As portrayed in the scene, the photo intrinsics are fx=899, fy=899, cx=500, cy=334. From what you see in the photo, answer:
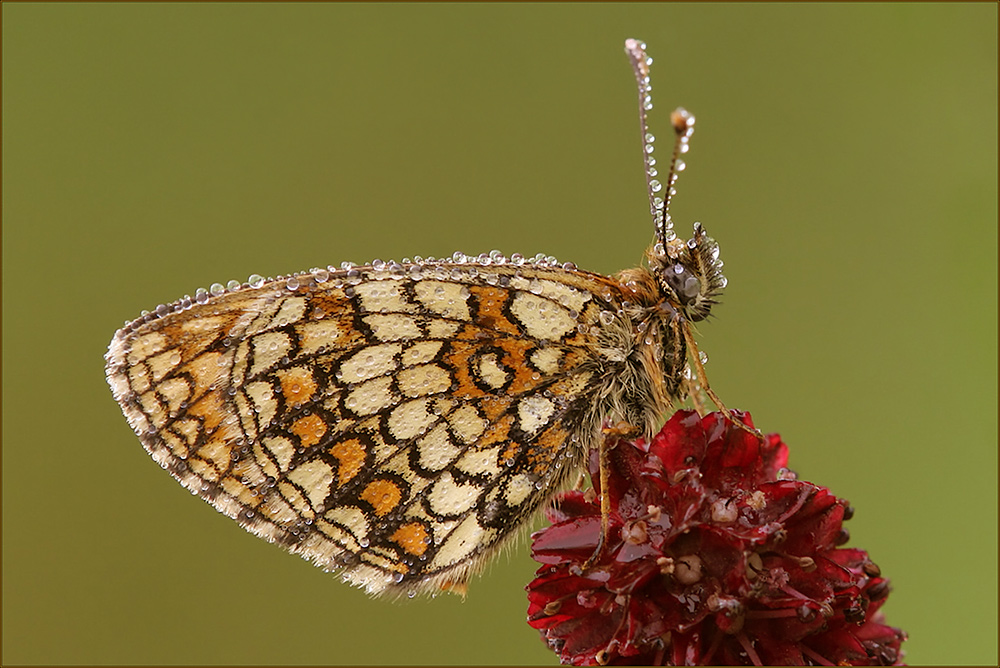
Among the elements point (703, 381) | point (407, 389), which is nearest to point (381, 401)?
point (407, 389)

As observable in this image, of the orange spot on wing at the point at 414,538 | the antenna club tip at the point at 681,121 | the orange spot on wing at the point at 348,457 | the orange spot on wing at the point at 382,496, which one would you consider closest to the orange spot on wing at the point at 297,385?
the orange spot on wing at the point at 348,457

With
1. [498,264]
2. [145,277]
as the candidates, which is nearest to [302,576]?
[145,277]

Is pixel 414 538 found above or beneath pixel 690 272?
beneath

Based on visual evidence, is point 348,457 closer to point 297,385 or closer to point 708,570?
point 297,385

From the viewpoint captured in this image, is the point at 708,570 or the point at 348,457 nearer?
the point at 708,570

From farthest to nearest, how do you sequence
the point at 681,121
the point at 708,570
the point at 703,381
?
the point at 703,381, the point at 681,121, the point at 708,570

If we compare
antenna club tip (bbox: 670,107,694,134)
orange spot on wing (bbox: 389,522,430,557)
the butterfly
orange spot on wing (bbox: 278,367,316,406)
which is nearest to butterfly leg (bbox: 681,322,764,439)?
the butterfly
